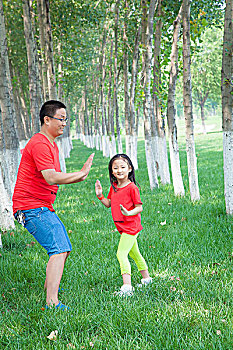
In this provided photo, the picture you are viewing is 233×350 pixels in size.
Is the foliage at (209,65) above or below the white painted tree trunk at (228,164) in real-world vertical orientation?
above

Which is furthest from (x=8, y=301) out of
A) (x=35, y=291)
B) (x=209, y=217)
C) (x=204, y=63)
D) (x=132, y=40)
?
(x=204, y=63)

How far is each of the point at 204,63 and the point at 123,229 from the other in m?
39.0

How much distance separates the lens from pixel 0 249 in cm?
537

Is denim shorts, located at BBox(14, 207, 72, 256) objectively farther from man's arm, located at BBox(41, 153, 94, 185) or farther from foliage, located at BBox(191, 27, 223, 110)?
foliage, located at BBox(191, 27, 223, 110)

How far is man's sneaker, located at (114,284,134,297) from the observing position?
3.59 meters

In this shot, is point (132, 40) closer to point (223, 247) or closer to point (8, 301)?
point (223, 247)

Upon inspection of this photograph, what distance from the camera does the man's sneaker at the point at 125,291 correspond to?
3.59 meters

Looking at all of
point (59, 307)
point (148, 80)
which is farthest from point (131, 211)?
point (148, 80)

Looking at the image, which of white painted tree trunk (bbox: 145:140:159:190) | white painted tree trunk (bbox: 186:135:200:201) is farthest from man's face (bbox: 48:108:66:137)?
white painted tree trunk (bbox: 145:140:159:190)

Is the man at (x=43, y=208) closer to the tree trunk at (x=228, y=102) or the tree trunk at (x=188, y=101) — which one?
the tree trunk at (x=228, y=102)

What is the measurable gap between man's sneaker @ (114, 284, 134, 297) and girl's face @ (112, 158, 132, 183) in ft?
3.81

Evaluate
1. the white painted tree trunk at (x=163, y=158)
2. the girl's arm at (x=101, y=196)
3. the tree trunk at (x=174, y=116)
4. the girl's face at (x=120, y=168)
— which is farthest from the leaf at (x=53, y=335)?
the white painted tree trunk at (x=163, y=158)

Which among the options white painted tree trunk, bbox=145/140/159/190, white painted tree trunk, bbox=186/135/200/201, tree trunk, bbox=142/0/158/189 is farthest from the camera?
white painted tree trunk, bbox=145/140/159/190

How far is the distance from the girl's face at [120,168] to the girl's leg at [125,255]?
0.65 meters
